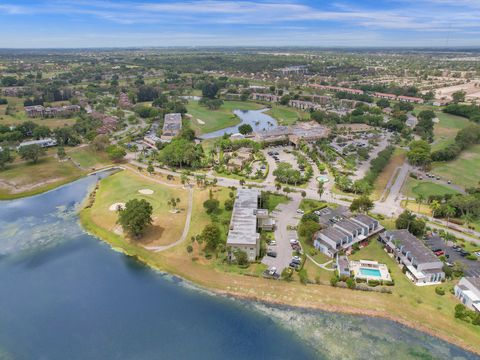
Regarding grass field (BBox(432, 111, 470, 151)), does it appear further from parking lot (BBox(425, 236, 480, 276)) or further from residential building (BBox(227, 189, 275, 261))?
residential building (BBox(227, 189, 275, 261))

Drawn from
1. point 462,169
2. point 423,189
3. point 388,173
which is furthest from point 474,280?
point 462,169

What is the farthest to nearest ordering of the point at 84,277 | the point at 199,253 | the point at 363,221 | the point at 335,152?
the point at 335,152 → the point at 363,221 → the point at 199,253 → the point at 84,277

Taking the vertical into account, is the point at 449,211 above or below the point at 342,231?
above

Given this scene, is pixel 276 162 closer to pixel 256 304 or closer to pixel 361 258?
pixel 361 258

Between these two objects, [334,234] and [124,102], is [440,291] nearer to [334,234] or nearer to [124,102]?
[334,234]

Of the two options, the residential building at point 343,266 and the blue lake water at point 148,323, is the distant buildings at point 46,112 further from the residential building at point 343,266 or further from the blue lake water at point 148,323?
the residential building at point 343,266

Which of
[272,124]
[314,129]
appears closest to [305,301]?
[314,129]
